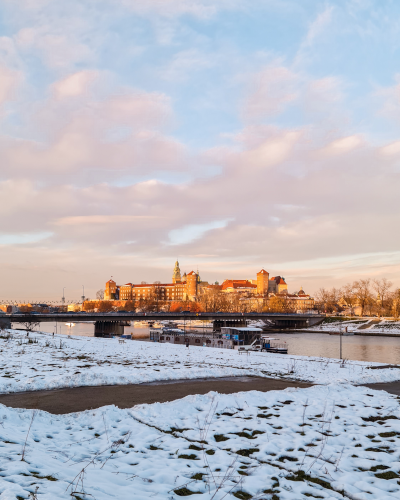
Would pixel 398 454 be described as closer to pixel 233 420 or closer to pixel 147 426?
pixel 233 420

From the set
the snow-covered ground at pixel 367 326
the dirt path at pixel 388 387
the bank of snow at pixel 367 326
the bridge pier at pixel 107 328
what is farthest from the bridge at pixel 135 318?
the dirt path at pixel 388 387

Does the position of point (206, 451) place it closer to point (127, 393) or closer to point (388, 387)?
point (127, 393)

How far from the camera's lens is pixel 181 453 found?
8078 mm

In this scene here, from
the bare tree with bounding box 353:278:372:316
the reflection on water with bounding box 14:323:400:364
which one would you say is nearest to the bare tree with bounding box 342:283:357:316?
the bare tree with bounding box 353:278:372:316

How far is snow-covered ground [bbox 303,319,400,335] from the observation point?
112m

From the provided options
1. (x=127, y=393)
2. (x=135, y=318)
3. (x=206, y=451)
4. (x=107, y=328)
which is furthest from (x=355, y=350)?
(x=206, y=451)

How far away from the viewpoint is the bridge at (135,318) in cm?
8469

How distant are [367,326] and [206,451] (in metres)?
129

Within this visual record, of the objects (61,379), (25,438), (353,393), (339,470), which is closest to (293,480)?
(339,470)

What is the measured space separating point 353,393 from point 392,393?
2.40 metres

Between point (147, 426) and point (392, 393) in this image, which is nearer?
point (147, 426)

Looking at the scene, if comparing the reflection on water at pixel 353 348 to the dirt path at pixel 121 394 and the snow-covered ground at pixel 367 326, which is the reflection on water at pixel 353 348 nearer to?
the snow-covered ground at pixel 367 326

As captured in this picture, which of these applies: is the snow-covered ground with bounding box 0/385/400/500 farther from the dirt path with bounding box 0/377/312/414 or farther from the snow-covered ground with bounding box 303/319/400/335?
the snow-covered ground with bounding box 303/319/400/335

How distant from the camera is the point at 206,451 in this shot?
824 cm
